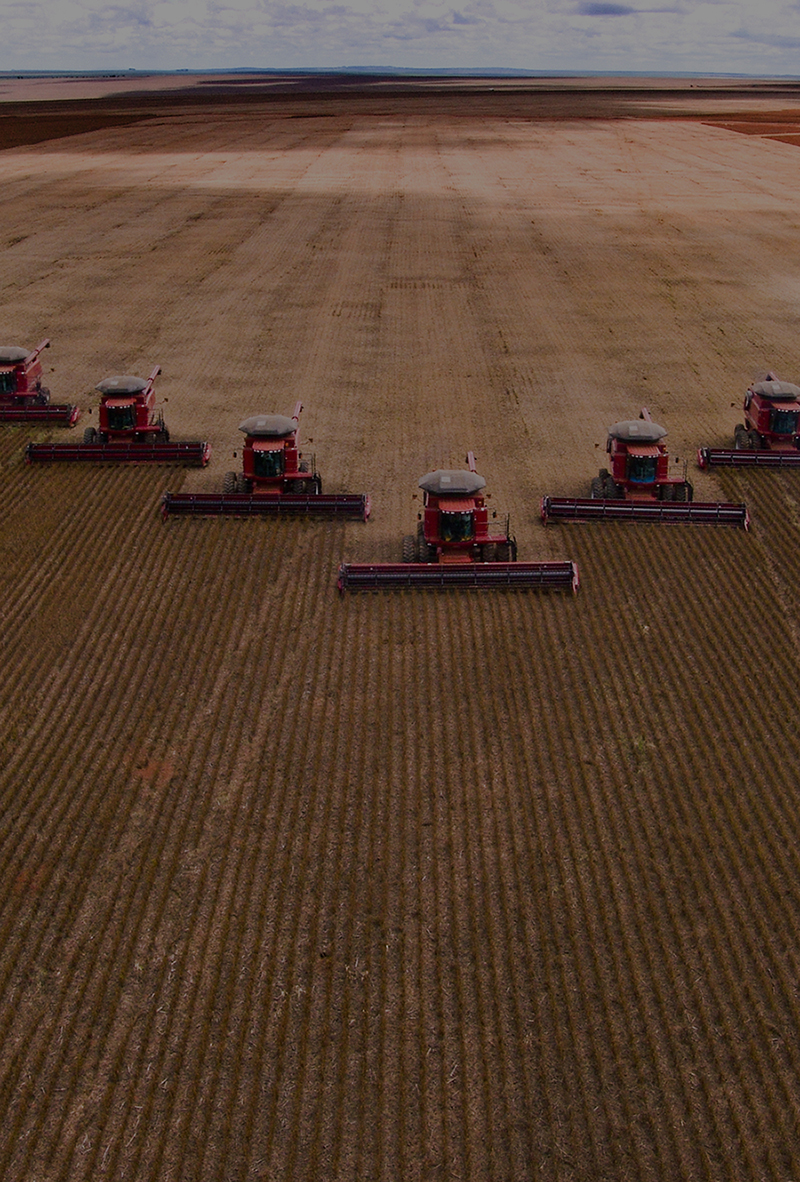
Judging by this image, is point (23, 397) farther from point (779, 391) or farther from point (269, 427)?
point (779, 391)

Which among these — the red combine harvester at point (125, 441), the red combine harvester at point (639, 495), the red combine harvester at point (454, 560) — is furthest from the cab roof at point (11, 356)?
the red combine harvester at point (639, 495)

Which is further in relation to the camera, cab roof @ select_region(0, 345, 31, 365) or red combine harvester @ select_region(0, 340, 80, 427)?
cab roof @ select_region(0, 345, 31, 365)

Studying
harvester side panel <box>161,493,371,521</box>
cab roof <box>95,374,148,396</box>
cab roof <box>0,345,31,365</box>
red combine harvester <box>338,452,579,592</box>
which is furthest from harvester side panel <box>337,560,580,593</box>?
cab roof <box>0,345,31,365</box>

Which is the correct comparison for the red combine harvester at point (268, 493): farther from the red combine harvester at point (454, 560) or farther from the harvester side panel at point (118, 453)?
the red combine harvester at point (454, 560)

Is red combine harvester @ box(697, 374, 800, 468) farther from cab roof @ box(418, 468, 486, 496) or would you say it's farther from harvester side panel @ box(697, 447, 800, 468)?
cab roof @ box(418, 468, 486, 496)

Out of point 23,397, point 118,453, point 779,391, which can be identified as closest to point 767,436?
point 779,391

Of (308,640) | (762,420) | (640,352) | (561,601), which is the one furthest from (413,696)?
(640,352)
